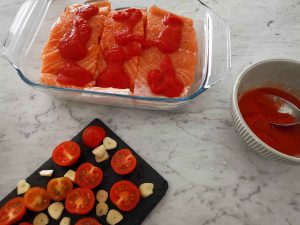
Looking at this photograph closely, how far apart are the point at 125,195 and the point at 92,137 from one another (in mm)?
259

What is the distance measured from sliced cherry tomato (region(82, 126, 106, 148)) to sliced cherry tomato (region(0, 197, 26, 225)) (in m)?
0.30

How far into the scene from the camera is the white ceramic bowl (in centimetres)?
99

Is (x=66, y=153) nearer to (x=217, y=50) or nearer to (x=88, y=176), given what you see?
(x=88, y=176)

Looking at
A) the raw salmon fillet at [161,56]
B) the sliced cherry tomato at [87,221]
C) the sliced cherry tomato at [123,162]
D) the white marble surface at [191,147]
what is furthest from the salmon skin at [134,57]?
the sliced cherry tomato at [87,221]

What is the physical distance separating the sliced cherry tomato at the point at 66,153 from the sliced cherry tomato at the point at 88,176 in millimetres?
44

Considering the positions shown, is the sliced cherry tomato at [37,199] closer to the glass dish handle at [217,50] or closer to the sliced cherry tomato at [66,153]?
the sliced cherry tomato at [66,153]

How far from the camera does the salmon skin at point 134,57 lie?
1.19m

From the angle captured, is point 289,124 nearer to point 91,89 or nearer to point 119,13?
point 91,89

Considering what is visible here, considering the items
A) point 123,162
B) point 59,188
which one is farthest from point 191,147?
point 59,188

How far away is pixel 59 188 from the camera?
1030mm

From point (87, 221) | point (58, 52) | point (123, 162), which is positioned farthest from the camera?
point (58, 52)

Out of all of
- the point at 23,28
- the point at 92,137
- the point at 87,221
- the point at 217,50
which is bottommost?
the point at 87,221

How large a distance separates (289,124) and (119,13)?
0.83m

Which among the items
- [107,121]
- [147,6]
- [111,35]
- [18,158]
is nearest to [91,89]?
[107,121]
